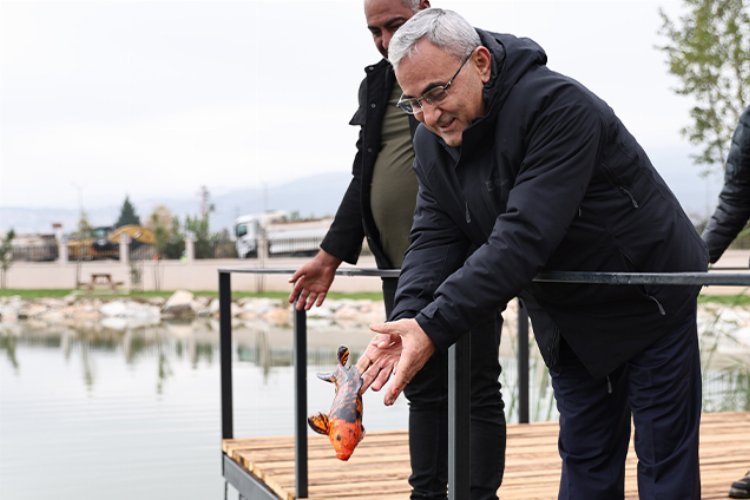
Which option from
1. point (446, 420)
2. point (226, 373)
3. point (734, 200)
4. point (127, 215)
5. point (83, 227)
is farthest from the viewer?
point (127, 215)

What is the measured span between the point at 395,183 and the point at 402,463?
4.56 ft

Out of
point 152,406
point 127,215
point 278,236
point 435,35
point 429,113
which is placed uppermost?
Answer: point 127,215

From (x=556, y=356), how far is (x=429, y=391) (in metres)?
0.66

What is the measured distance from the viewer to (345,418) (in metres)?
1.54

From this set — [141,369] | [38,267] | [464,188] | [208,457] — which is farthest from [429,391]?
[38,267]

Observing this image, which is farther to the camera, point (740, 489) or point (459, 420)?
point (740, 489)

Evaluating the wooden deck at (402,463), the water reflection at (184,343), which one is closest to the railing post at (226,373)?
the wooden deck at (402,463)

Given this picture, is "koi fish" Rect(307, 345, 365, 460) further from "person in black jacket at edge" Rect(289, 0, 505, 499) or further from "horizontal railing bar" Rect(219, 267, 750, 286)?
"person in black jacket at edge" Rect(289, 0, 505, 499)

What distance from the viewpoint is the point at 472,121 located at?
5.79ft

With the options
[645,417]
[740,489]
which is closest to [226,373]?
[740,489]

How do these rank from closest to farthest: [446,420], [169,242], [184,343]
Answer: [446,420] → [184,343] → [169,242]

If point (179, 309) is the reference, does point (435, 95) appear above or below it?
above

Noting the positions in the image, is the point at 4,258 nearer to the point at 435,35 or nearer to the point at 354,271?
the point at 354,271

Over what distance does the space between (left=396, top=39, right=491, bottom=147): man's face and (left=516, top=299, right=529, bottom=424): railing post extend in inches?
111
